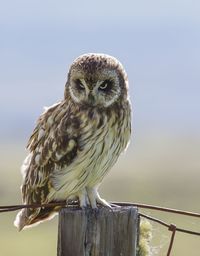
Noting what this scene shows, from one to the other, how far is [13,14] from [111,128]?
174177mm

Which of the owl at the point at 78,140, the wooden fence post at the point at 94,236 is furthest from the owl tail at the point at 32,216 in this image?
the wooden fence post at the point at 94,236

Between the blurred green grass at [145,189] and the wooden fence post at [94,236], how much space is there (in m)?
0.63

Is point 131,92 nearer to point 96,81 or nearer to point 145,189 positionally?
point 145,189

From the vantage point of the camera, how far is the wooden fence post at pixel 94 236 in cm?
540

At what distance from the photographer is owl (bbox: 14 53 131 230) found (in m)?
7.12

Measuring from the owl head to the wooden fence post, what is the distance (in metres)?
1.77

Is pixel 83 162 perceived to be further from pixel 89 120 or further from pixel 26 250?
pixel 26 250

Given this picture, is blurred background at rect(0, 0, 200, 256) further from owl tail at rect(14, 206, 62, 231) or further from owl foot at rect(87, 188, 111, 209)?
owl tail at rect(14, 206, 62, 231)

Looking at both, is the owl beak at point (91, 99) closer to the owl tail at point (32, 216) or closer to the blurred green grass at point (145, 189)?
the owl tail at point (32, 216)

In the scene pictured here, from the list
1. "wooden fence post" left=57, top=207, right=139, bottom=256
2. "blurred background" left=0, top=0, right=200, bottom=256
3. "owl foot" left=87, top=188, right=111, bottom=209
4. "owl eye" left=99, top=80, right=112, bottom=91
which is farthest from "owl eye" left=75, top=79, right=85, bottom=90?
"wooden fence post" left=57, top=207, right=139, bottom=256

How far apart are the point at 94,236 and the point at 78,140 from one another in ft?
6.07

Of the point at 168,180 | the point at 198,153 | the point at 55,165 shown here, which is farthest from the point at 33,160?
the point at 198,153

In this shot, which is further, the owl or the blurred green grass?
the blurred green grass

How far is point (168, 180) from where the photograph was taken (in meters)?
30.5
